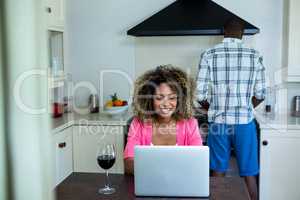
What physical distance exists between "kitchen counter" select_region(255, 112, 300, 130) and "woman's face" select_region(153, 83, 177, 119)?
1.18 metres

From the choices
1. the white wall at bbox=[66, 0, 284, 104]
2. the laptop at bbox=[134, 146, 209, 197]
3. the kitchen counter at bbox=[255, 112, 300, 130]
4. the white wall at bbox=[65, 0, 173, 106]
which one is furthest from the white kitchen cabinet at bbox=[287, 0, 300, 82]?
the laptop at bbox=[134, 146, 209, 197]

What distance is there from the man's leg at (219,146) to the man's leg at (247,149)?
0.08 metres

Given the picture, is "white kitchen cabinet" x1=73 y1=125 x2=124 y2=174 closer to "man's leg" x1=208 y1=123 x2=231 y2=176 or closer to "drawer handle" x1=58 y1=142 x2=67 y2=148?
"drawer handle" x1=58 y1=142 x2=67 y2=148

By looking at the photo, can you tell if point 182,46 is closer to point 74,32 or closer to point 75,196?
point 74,32

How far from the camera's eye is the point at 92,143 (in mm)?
3359

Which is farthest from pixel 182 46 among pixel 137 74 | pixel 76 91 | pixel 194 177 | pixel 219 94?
pixel 194 177

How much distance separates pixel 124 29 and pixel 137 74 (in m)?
0.44

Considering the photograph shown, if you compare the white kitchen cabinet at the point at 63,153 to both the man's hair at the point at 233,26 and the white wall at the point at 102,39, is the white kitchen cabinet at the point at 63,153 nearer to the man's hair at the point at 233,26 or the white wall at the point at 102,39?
the white wall at the point at 102,39

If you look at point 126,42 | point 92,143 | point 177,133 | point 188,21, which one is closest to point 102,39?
point 126,42

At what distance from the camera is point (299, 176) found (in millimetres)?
3117

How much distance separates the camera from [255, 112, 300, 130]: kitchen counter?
3.03 meters

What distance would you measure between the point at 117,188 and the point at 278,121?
1.85 metres

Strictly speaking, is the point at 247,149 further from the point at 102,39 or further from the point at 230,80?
the point at 102,39

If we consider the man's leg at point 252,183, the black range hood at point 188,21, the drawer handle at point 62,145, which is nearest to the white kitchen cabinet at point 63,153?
the drawer handle at point 62,145
